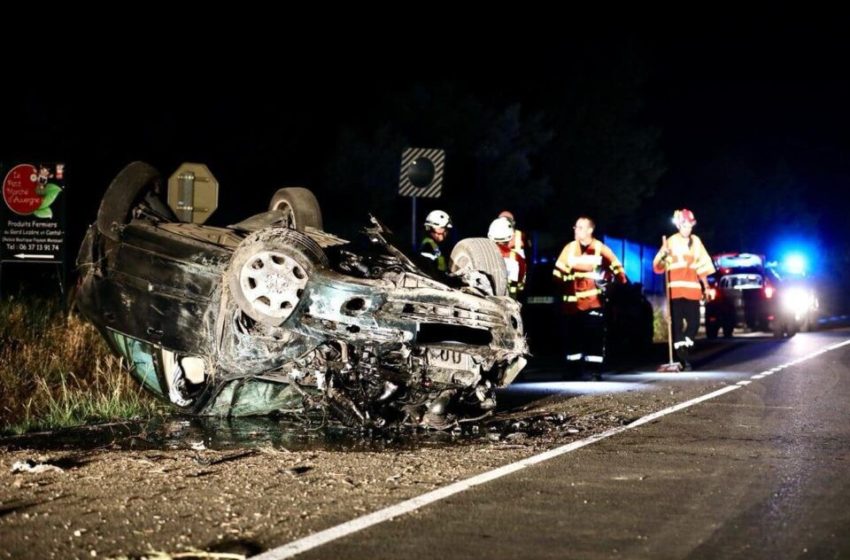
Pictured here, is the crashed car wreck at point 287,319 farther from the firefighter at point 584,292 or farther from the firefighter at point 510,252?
the firefighter at point 584,292

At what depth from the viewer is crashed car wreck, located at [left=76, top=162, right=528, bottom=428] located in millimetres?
7914

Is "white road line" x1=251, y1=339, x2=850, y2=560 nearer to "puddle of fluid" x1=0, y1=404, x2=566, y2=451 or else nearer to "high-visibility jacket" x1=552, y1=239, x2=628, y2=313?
"puddle of fluid" x1=0, y1=404, x2=566, y2=451

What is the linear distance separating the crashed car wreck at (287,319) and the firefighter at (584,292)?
4.20m

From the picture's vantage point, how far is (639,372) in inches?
562

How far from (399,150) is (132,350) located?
14.5 meters

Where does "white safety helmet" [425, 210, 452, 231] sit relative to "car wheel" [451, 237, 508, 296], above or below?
above

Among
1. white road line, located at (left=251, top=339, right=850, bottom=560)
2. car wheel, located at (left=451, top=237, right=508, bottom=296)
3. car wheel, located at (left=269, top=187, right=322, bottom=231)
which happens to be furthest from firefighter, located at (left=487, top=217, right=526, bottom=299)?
white road line, located at (left=251, top=339, right=850, bottom=560)

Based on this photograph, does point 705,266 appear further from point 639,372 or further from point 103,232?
point 103,232

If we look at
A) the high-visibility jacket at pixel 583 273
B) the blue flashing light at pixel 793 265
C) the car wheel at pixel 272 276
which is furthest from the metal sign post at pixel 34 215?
the blue flashing light at pixel 793 265

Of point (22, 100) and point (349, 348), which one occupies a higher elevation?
point (22, 100)

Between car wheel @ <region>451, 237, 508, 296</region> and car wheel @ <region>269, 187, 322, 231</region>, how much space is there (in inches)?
45.1

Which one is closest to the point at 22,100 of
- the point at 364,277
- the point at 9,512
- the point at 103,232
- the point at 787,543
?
the point at 103,232

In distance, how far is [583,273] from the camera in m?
13.6

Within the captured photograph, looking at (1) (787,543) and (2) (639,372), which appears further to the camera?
(2) (639,372)
